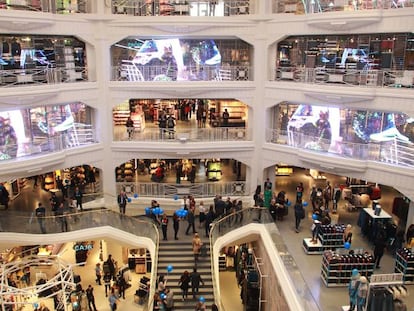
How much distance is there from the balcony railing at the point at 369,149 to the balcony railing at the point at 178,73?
462cm

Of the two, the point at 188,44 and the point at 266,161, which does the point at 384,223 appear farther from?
the point at 188,44

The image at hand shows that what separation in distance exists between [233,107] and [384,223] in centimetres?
1145

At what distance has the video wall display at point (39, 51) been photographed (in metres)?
20.5

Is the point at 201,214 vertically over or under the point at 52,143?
under

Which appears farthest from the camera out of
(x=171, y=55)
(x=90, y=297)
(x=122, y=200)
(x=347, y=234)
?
(x=171, y=55)

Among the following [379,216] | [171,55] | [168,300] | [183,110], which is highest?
[171,55]

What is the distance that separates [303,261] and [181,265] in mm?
5212

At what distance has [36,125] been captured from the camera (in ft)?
71.1

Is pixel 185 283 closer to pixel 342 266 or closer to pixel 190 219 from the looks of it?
pixel 190 219

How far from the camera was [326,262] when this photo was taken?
1552 centimetres

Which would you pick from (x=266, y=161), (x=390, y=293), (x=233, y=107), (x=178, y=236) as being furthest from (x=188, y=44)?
(x=390, y=293)

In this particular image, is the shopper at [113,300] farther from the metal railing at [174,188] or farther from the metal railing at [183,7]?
the metal railing at [183,7]

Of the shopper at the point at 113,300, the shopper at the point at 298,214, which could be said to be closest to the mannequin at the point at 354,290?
the shopper at the point at 298,214

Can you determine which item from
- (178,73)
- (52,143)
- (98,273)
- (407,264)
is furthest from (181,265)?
(178,73)
